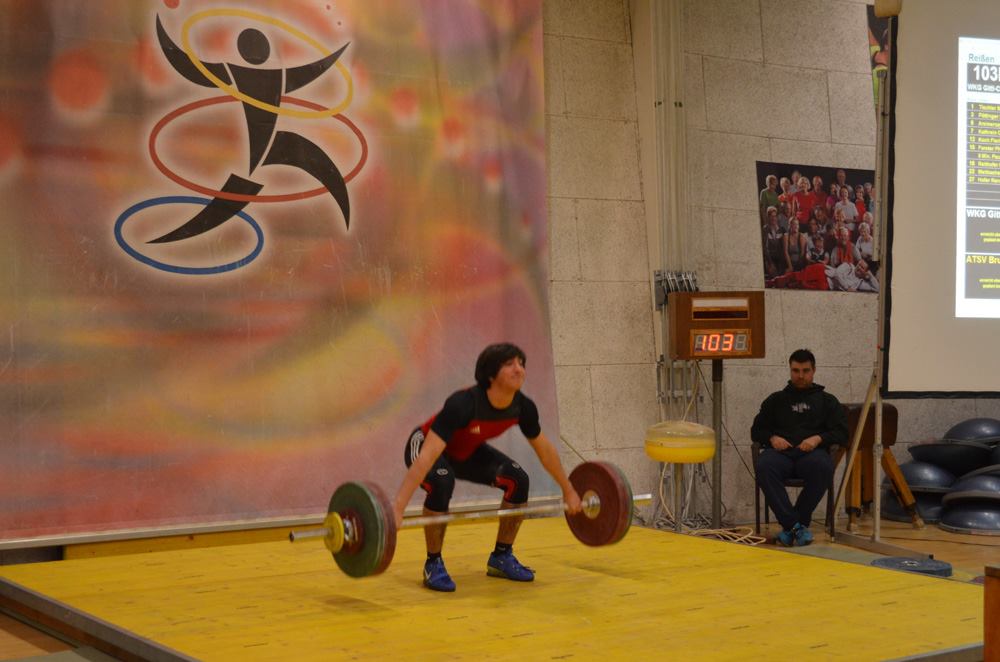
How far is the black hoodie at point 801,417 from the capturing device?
6277mm

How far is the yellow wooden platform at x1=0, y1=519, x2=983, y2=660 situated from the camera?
3322 mm

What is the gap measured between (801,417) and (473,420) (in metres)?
2.90

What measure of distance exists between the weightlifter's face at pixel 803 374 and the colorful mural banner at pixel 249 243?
1395 millimetres

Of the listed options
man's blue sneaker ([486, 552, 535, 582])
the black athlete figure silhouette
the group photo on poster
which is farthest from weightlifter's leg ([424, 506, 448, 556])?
the group photo on poster

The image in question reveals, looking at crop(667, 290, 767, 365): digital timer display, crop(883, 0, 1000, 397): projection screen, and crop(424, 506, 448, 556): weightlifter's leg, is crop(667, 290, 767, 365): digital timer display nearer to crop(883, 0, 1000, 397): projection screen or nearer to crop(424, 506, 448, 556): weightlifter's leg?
crop(883, 0, 1000, 397): projection screen

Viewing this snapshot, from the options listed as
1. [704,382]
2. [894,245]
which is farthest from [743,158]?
[894,245]

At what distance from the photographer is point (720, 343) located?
6.25m

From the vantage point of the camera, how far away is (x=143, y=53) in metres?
5.36

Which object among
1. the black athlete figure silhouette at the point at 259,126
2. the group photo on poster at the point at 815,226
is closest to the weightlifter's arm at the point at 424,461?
the black athlete figure silhouette at the point at 259,126

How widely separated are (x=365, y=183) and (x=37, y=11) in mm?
1712

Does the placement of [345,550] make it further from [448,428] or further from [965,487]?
[965,487]

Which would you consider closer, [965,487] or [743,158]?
[965,487]

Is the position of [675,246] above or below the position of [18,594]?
above

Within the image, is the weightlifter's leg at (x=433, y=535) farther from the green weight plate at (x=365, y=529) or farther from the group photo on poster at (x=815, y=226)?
the group photo on poster at (x=815, y=226)
